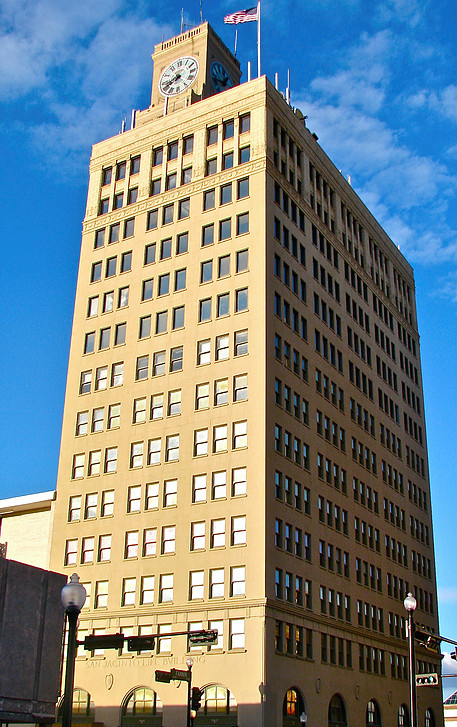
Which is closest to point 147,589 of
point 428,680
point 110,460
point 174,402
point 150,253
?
point 110,460

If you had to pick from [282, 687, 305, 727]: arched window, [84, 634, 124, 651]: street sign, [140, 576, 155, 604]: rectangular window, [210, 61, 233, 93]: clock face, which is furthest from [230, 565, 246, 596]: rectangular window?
[210, 61, 233, 93]: clock face

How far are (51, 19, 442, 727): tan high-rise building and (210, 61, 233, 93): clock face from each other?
0.27m

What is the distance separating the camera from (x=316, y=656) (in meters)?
58.1

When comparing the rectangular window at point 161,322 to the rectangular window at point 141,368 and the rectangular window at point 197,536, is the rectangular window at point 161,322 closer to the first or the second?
the rectangular window at point 141,368

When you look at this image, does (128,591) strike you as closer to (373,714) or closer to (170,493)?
(170,493)

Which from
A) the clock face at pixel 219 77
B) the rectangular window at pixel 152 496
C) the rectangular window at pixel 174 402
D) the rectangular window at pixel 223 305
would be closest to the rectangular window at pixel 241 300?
the rectangular window at pixel 223 305

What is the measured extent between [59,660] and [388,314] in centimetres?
6612

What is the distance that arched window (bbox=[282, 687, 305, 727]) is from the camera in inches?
2073

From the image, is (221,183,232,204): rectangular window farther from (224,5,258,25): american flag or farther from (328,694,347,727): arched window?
(328,694,347,727): arched window

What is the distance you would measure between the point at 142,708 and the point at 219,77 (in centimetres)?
5839

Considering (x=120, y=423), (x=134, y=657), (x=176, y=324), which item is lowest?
(x=134, y=657)

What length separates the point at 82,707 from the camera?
190 feet

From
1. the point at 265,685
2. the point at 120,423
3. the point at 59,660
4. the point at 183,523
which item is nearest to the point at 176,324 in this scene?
the point at 120,423

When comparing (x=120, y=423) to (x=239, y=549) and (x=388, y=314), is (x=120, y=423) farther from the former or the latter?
(x=388, y=314)
